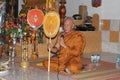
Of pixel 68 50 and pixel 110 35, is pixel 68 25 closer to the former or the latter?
pixel 68 50

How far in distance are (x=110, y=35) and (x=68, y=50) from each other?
3.03ft

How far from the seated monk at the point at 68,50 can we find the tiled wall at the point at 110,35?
81cm

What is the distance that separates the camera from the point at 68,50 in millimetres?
1747

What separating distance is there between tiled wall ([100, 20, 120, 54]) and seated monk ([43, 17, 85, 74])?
812 millimetres

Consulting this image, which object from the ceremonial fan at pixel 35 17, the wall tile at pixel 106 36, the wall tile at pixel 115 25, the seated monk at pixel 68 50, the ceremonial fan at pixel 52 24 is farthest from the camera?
the wall tile at pixel 106 36

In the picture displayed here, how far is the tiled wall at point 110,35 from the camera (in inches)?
97.2

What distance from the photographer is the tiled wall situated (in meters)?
2.47

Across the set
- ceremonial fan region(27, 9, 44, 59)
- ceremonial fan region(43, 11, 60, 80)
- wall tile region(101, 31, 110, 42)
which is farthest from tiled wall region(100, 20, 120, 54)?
ceremonial fan region(43, 11, 60, 80)

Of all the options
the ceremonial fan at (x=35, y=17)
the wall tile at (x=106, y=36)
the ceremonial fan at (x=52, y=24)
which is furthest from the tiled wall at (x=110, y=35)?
the ceremonial fan at (x=52, y=24)

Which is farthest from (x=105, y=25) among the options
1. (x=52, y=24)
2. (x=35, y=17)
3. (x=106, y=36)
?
(x=52, y=24)

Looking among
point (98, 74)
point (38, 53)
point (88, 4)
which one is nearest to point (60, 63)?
point (98, 74)

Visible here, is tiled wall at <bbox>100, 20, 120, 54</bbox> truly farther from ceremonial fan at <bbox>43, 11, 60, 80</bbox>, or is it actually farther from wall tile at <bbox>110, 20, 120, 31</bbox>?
ceremonial fan at <bbox>43, 11, 60, 80</bbox>

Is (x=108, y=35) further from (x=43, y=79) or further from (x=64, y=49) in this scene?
(x=43, y=79)

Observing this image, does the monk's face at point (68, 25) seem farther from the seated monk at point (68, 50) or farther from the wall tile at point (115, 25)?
the wall tile at point (115, 25)
